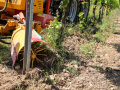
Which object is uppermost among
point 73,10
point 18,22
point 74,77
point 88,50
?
point 73,10

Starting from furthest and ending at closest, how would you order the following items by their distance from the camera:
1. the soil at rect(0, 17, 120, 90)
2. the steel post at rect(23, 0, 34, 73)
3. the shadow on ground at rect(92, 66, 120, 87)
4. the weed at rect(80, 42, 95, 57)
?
the weed at rect(80, 42, 95, 57), the shadow on ground at rect(92, 66, 120, 87), the soil at rect(0, 17, 120, 90), the steel post at rect(23, 0, 34, 73)

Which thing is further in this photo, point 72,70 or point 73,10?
point 73,10

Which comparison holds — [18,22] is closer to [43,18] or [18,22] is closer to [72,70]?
[43,18]

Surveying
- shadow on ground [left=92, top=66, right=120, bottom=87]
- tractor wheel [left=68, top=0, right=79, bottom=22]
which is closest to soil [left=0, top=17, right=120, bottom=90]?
shadow on ground [left=92, top=66, right=120, bottom=87]

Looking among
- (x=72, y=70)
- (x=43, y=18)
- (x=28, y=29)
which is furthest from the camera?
(x=43, y=18)

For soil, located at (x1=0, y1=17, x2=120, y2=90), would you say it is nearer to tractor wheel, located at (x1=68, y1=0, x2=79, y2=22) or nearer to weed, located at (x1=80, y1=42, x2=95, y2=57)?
weed, located at (x1=80, y1=42, x2=95, y2=57)

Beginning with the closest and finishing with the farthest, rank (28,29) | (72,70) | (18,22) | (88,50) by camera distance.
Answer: (28,29) → (72,70) → (88,50) → (18,22)

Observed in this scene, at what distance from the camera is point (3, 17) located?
15.2 feet

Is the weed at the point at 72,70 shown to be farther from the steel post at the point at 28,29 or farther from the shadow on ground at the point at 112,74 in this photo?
the steel post at the point at 28,29

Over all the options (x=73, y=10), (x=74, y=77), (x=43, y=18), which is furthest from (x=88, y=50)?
(x=73, y=10)

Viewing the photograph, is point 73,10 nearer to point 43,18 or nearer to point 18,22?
point 43,18

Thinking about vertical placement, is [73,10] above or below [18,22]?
above

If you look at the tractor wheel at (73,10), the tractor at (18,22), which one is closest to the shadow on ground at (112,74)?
the tractor at (18,22)

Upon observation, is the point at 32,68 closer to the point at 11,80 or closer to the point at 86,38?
the point at 11,80
